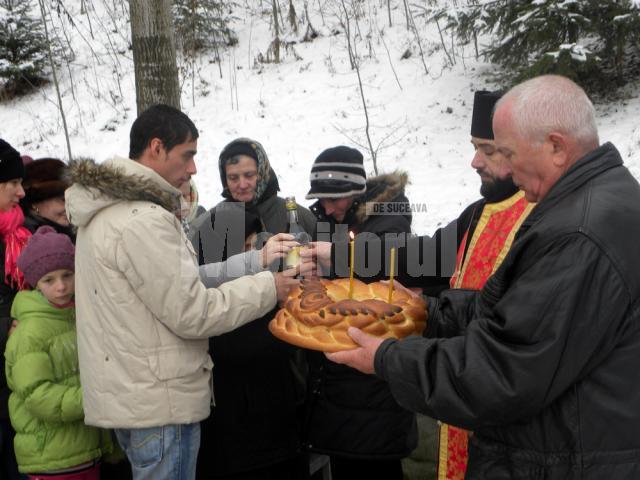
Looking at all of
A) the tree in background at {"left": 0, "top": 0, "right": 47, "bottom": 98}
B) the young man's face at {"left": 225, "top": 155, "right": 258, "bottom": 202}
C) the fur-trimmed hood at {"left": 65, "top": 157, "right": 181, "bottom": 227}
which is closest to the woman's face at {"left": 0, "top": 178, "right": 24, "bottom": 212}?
the fur-trimmed hood at {"left": 65, "top": 157, "right": 181, "bottom": 227}

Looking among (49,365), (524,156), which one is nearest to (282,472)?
(49,365)

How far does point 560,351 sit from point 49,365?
214cm

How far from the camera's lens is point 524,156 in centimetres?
159

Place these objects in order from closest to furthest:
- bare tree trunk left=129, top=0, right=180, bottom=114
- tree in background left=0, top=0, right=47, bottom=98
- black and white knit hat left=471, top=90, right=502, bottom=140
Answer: black and white knit hat left=471, top=90, right=502, bottom=140
bare tree trunk left=129, top=0, right=180, bottom=114
tree in background left=0, top=0, right=47, bottom=98

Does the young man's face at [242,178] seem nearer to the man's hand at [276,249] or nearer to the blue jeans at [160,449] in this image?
the man's hand at [276,249]

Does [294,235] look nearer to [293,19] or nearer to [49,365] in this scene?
[49,365]

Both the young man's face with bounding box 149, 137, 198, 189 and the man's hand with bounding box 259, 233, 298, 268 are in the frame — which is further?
the man's hand with bounding box 259, 233, 298, 268

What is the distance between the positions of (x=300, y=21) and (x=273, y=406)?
46.3 ft

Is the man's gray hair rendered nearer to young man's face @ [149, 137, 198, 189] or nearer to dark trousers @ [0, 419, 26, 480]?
young man's face @ [149, 137, 198, 189]

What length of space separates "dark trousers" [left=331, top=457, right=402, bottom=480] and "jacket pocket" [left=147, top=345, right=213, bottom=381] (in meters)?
1.09

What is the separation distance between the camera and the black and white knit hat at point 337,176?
329 centimetres

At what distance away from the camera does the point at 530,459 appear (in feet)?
5.12

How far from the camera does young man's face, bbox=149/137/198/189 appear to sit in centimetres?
238

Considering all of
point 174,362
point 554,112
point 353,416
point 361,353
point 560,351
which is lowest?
point 353,416
